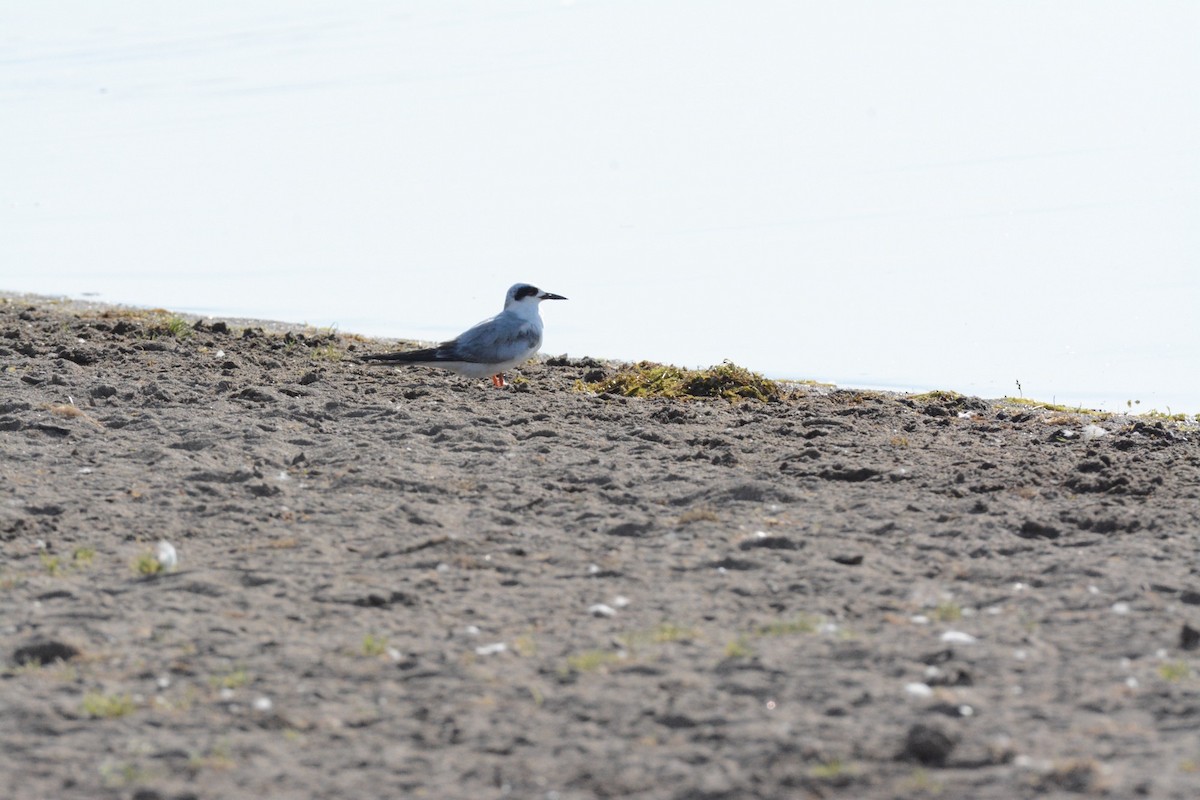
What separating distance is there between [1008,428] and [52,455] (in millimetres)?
5052

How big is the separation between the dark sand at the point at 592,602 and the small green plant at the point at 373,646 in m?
0.01

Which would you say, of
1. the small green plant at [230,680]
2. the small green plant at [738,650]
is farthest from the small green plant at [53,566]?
the small green plant at [738,650]

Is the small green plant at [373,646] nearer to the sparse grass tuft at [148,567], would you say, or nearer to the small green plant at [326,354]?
the sparse grass tuft at [148,567]

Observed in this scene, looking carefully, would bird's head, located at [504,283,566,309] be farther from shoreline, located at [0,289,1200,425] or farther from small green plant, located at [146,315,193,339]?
small green plant, located at [146,315,193,339]

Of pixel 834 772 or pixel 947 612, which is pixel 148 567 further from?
pixel 834 772

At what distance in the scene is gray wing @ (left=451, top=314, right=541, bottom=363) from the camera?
10.1 meters

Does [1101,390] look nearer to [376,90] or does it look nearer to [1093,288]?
[1093,288]

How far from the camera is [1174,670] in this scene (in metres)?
4.81

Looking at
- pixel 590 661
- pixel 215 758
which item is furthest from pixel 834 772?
pixel 215 758

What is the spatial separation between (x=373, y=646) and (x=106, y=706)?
872 millimetres

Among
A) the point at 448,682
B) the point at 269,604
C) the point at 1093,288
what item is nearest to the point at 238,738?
the point at 448,682

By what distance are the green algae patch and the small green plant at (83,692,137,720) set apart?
5538mm

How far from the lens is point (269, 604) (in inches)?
229

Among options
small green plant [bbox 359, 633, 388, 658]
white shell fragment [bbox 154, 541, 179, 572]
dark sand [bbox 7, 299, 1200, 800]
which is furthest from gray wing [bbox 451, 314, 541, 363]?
small green plant [bbox 359, 633, 388, 658]
